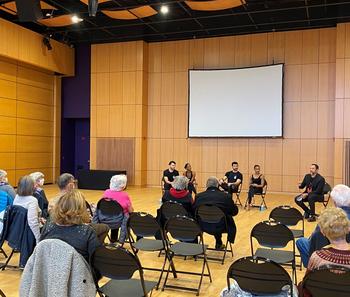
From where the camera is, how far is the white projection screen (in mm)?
12117

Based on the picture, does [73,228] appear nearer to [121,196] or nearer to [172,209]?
[172,209]

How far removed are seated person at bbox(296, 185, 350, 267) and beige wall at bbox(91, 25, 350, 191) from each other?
7950 millimetres

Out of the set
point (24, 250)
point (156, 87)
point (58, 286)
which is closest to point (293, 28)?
point (156, 87)

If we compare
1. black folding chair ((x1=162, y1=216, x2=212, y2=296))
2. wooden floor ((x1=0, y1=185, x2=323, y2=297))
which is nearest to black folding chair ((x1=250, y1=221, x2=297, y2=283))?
black folding chair ((x1=162, y1=216, x2=212, y2=296))

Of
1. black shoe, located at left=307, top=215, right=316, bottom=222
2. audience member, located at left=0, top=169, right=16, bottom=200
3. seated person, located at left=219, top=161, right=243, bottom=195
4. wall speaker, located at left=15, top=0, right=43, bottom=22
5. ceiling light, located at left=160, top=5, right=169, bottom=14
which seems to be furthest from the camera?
ceiling light, located at left=160, top=5, right=169, bottom=14

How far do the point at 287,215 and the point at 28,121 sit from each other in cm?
1108

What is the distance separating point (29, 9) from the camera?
20.8 ft

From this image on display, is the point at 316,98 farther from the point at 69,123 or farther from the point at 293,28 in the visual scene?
the point at 69,123

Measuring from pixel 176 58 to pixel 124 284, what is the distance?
11496mm

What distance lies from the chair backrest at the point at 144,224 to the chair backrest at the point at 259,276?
63.9 inches

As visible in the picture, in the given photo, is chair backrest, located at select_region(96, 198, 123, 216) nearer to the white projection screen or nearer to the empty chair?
the empty chair

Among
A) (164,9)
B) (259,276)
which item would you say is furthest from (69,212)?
(164,9)

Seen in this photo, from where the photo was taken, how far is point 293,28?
12.1 meters

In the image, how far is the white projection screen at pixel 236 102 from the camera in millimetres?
12117
